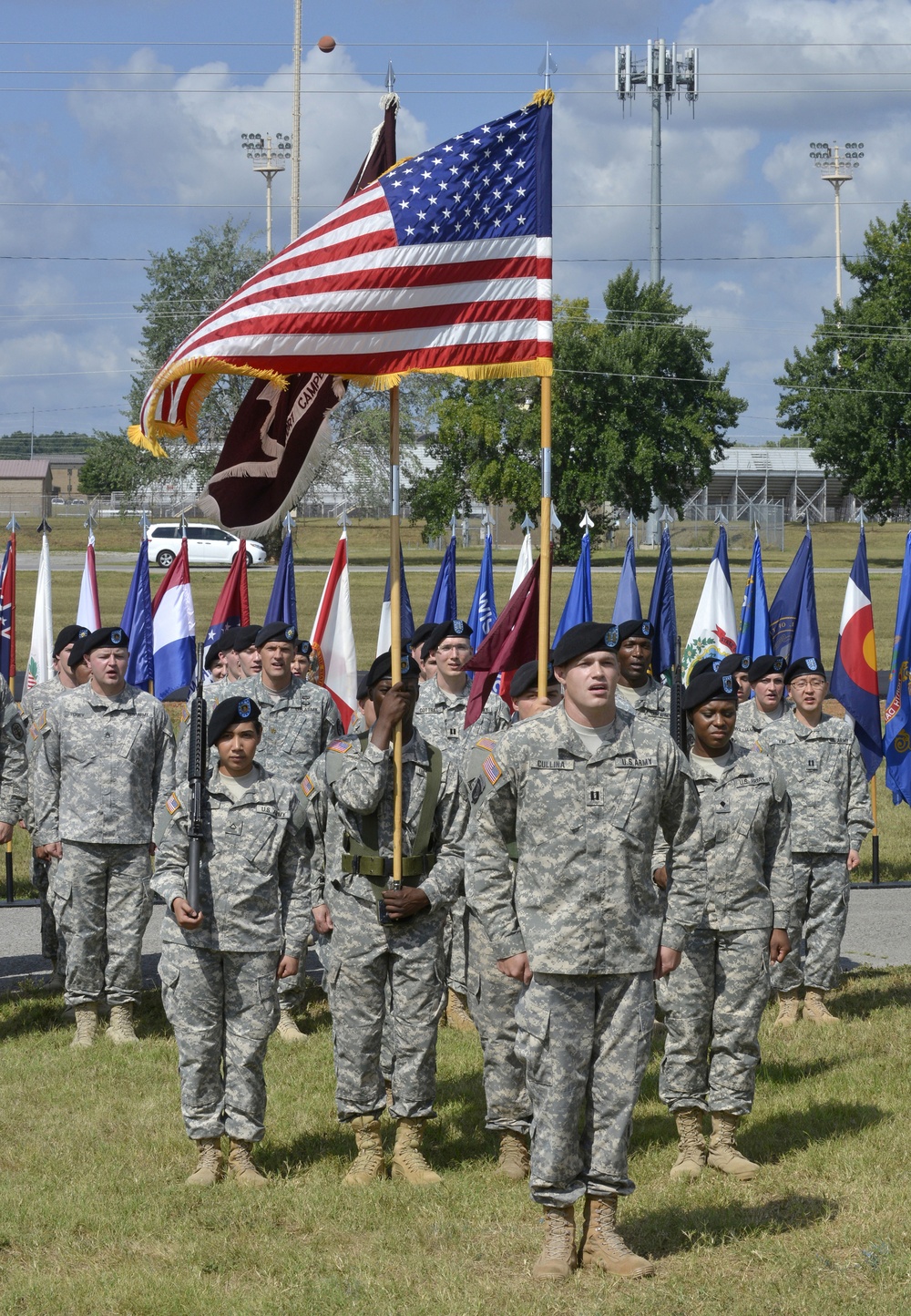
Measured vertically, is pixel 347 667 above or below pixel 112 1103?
above

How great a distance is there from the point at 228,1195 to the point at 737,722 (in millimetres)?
4860

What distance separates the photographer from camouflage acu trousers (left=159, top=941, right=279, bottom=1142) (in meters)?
6.77

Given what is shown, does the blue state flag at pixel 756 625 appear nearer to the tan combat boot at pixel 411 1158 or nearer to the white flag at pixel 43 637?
the white flag at pixel 43 637

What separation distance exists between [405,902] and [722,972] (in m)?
1.52

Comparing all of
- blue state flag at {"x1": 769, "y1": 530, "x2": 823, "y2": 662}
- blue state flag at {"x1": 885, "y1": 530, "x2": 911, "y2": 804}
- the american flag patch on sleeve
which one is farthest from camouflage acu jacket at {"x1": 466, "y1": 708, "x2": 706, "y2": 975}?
blue state flag at {"x1": 885, "y1": 530, "x2": 911, "y2": 804}

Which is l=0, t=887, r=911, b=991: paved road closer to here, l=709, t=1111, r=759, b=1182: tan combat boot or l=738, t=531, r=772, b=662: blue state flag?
l=738, t=531, r=772, b=662: blue state flag

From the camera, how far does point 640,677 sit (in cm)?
962

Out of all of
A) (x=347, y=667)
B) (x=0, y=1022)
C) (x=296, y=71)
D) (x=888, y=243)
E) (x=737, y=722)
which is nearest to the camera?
(x=0, y=1022)

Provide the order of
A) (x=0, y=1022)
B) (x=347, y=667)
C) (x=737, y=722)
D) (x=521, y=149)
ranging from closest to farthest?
(x=521, y=149), (x=0, y=1022), (x=737, y=722), (x=347, y=667)

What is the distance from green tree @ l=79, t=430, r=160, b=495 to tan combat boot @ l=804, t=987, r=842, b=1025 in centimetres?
4824

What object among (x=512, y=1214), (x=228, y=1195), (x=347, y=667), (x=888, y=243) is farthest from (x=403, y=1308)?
(x=888, y=243)

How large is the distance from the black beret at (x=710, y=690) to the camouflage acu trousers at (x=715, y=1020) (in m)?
A: 1.02

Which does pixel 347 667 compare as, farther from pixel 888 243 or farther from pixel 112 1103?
pixel 888 243

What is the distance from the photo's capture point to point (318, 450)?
799 cm
